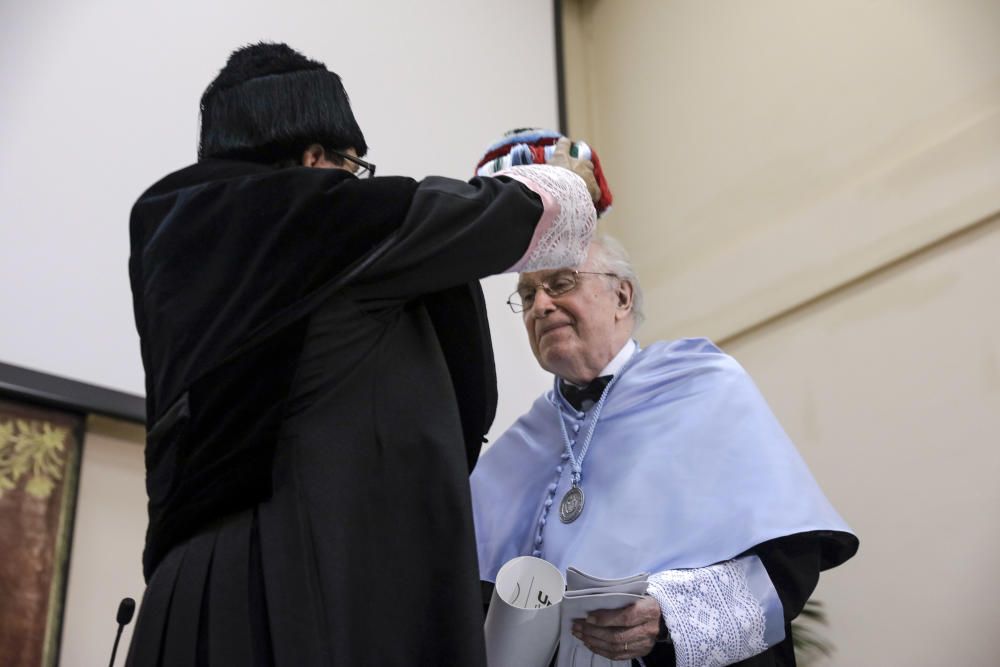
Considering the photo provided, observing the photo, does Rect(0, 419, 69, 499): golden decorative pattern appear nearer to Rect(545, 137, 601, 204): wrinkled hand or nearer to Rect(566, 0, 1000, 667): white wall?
Rect(545, 137, 601, 204): wrinkled hand

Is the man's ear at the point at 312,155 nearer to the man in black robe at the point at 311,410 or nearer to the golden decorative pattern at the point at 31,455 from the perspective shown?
the man in black robe at the point at 311,410

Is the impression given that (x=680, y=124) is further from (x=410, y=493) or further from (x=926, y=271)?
(x=410, y=493)

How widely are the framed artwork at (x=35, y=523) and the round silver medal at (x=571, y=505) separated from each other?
1.67 m

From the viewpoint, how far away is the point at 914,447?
4434 mm

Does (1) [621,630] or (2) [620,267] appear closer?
(1) [621,630]

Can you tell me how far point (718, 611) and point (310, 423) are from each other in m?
1.18

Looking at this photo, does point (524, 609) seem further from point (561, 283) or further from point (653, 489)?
point (561, 283)

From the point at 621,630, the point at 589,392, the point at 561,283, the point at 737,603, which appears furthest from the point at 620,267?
the point at 621,630

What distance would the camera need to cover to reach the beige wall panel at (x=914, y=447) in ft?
13.7

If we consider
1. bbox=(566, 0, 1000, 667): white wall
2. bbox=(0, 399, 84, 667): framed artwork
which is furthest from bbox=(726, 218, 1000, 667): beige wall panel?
bbox=(0, 399, 84, 667): framed artwork

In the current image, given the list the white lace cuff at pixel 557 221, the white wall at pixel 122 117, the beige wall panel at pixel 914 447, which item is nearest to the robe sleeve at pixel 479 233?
the white lace cuff at pixel 557 221

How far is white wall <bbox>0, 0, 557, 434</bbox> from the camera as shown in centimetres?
413

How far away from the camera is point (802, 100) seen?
17.7ft

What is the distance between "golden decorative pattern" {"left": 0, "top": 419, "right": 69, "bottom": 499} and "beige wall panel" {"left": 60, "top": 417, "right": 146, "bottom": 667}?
0.13m
